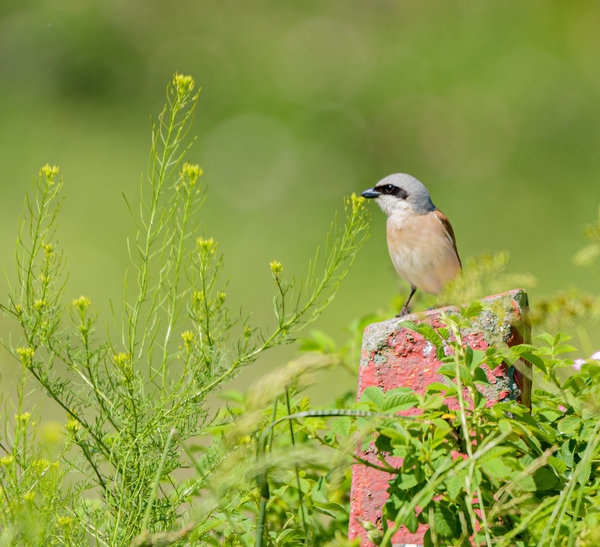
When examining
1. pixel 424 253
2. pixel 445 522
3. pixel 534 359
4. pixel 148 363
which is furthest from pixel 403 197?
pixel 445 522

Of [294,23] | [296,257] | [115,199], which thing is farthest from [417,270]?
[294,23]

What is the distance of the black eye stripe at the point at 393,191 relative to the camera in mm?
3738

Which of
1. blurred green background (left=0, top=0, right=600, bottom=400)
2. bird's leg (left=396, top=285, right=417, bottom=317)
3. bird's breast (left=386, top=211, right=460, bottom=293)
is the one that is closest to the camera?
bird's leg (left=396, top=285, right=417, bottom=317)

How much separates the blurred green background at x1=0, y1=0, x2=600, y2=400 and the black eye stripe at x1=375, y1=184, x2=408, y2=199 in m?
3.70

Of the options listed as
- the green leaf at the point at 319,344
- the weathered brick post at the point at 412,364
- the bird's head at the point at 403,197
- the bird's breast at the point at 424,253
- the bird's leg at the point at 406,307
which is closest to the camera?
the weathered brick post at the point at 412,364

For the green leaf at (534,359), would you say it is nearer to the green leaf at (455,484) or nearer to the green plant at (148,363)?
the green leaf at (455,484)

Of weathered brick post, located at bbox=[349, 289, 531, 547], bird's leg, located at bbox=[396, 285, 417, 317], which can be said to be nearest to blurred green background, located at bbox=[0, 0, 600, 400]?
bird's leg, located at bbox=[396, 285, 417, 317]

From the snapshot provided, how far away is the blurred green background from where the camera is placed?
814 cm

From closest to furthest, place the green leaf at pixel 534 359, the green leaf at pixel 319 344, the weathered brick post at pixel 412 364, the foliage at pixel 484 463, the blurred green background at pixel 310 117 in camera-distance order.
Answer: the foliage at pixel 484 463 → the green leaf at pixel 534 359 → the weathered brick post at pixel 412 364 → the green leaf at pixel 319 344 → the blurred green background at pixel 310 117

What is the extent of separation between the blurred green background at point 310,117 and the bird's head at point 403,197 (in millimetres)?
3710

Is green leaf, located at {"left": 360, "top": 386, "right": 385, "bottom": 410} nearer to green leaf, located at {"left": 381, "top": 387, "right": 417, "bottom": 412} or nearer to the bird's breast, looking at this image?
green leaf, located at {"left": 381, "top": 387, "right": 417, "bottom": 412}

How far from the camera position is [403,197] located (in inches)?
147

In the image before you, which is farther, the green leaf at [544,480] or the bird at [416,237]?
the bird at [416,237]

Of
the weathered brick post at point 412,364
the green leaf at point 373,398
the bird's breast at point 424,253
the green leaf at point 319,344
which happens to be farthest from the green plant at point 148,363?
the bird's breast at point 424,253
